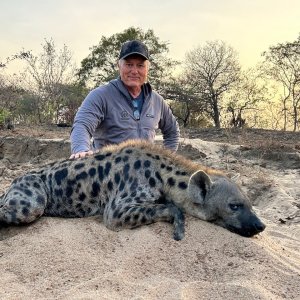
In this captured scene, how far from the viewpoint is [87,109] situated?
543 cm

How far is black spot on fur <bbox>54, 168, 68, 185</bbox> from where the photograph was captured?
4828 mm

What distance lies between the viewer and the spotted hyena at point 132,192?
13.7 feet

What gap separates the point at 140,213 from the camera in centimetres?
421

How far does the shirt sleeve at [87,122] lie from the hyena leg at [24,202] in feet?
1.89

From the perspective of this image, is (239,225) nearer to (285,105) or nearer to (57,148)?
(57,148)

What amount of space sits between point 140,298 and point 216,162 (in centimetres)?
604

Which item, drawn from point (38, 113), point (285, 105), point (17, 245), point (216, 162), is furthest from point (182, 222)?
point (285, 105)

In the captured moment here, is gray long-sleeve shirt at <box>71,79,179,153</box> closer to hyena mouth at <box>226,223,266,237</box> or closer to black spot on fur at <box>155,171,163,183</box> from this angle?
black spot on fur at <box>155,171,163,183</box>

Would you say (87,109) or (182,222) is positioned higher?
(87,109)

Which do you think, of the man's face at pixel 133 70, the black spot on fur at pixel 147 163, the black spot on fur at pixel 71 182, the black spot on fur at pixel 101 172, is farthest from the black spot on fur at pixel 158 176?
the man's face at pixel 133 70

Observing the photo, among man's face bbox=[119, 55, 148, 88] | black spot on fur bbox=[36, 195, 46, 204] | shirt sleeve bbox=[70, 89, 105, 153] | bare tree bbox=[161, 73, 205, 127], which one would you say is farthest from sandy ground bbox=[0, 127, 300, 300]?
bare tree bbox=[161, 73, 205, 127]

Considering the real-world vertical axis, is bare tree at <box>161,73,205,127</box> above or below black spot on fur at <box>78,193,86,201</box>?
above

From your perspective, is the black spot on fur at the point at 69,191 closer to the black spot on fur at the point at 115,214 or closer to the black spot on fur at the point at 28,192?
the black spot on fur at the point at 28,192

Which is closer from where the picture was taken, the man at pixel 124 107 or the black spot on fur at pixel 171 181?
the black spot on fur at pixel 171 181
